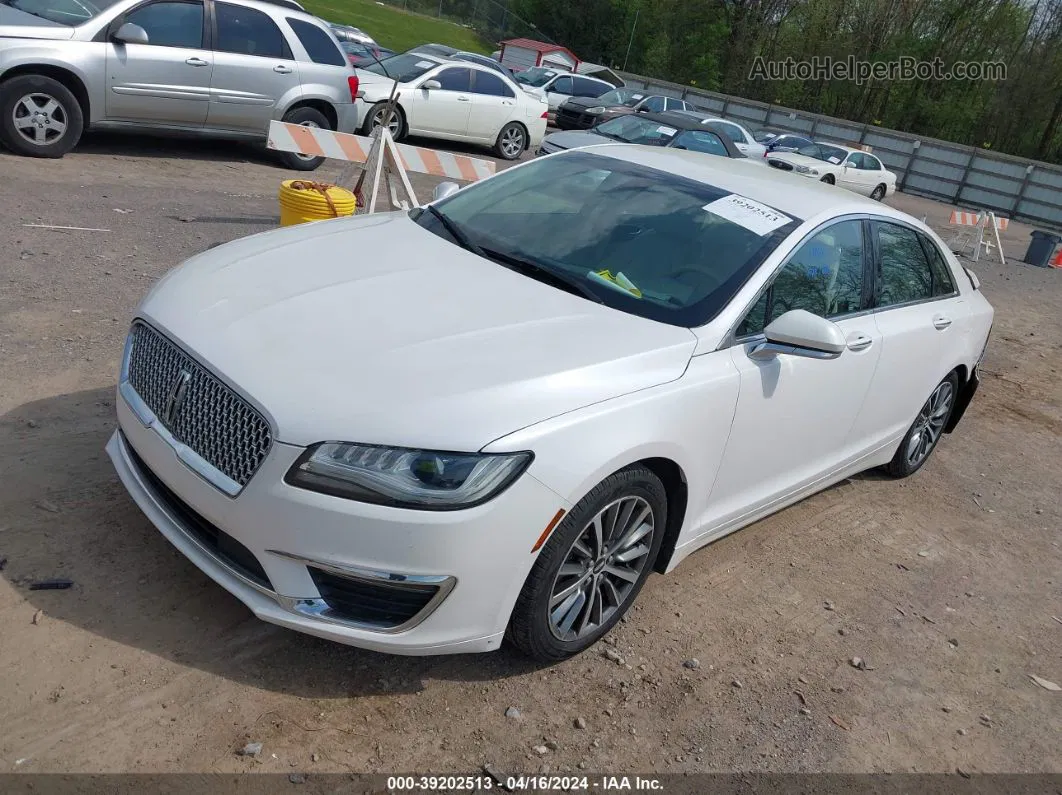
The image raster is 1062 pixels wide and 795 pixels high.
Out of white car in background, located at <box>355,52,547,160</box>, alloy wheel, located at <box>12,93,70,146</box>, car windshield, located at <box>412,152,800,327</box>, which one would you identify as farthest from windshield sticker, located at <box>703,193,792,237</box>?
white car in background, located at <box>355,52,547,160</box>

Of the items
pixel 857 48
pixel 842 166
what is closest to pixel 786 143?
pixel 842 166

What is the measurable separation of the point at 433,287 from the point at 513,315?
1.17 ft

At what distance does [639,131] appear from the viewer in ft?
50.6

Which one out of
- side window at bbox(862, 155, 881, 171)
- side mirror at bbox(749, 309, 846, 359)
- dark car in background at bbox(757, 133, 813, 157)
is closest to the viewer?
side mirror at bbox(749, 309, 846, 359)

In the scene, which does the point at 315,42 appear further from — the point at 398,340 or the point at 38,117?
the point at 398,340

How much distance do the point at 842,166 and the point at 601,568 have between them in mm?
25153

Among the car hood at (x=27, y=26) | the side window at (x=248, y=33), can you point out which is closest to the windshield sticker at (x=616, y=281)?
the car hood at (x=27, y=26)

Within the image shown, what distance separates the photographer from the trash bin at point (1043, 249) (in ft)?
60.1

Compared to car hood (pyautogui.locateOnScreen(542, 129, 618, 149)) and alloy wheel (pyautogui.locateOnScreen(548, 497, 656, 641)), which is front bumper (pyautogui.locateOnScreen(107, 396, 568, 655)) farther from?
car hood (pyautogui.locateOnScreen(542, 129, 618, 149))

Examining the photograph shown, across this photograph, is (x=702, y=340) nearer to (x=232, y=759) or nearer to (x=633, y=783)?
(x=633, y=783)

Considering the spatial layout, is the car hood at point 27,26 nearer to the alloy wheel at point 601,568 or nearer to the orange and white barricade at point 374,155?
the orange and white barricade at point 374,155

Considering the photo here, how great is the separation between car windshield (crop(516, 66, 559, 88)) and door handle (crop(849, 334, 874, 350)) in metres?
25.4

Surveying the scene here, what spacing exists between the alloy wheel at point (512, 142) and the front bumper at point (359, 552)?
14.1m

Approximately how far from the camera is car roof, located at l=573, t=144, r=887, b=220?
13.8 feet
